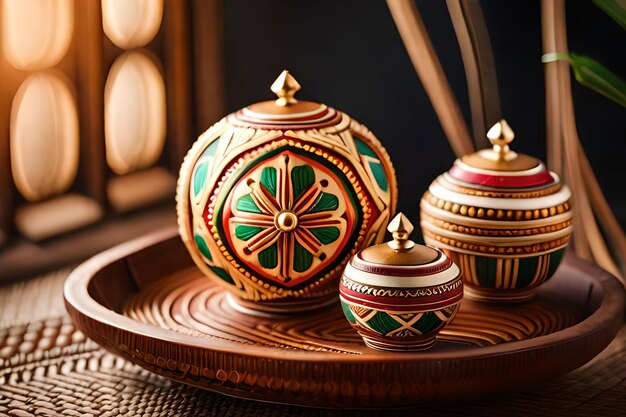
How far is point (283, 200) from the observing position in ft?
2.77

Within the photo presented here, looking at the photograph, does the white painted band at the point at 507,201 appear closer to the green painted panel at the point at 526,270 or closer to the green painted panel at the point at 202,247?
the green painted panel at the point at 526,270

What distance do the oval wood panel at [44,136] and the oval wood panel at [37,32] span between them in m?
0.02

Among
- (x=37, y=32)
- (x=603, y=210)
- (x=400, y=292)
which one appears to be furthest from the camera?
(x=37, y=32)

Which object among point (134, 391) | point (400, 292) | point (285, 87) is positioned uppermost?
point (285, 87)

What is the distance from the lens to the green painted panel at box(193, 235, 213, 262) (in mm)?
887

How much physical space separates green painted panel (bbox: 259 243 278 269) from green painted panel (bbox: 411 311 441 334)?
0.15 metres

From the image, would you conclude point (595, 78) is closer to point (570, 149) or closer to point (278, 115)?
point (570, 149)

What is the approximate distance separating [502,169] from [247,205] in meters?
0.22

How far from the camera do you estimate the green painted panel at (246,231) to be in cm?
85

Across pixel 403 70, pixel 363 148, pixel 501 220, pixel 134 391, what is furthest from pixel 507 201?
pixel 403 70

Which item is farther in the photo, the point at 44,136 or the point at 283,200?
the point at 44,136

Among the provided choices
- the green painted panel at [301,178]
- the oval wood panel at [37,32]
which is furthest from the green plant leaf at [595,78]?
the oval wood panel at [37,32]

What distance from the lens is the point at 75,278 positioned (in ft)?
2.99

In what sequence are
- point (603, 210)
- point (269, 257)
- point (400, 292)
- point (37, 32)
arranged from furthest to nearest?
point (37, 32), point (603, 210), point (269, 257), point (400, 292)
